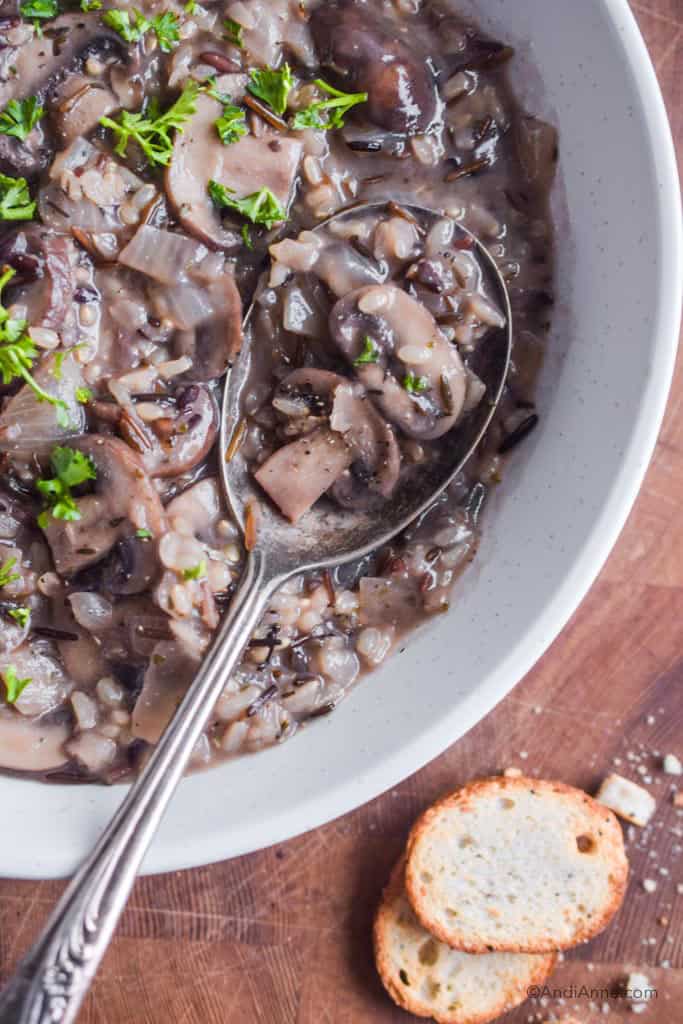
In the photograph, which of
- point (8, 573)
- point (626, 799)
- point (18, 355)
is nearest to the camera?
point (18, 355)

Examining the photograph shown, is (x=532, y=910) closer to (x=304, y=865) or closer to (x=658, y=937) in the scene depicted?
(x=658, y=937)

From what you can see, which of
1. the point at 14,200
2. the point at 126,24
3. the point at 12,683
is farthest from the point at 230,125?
the point at 12,683

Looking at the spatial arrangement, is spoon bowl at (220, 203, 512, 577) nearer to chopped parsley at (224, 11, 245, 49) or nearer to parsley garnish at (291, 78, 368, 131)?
parsley garnish at (291, 78, 368, 131)

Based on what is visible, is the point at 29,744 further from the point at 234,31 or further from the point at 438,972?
the point at 234,31

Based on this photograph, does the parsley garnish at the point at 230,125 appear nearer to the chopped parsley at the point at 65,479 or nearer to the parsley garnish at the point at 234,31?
the parsley garnish at the point at 234,31

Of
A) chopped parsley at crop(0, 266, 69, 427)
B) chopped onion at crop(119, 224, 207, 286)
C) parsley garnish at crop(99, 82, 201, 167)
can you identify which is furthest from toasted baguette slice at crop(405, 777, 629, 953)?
parsley garnish at crop(99, 82, 201, 167)

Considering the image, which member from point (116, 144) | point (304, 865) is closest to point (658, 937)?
point (304, 865)
